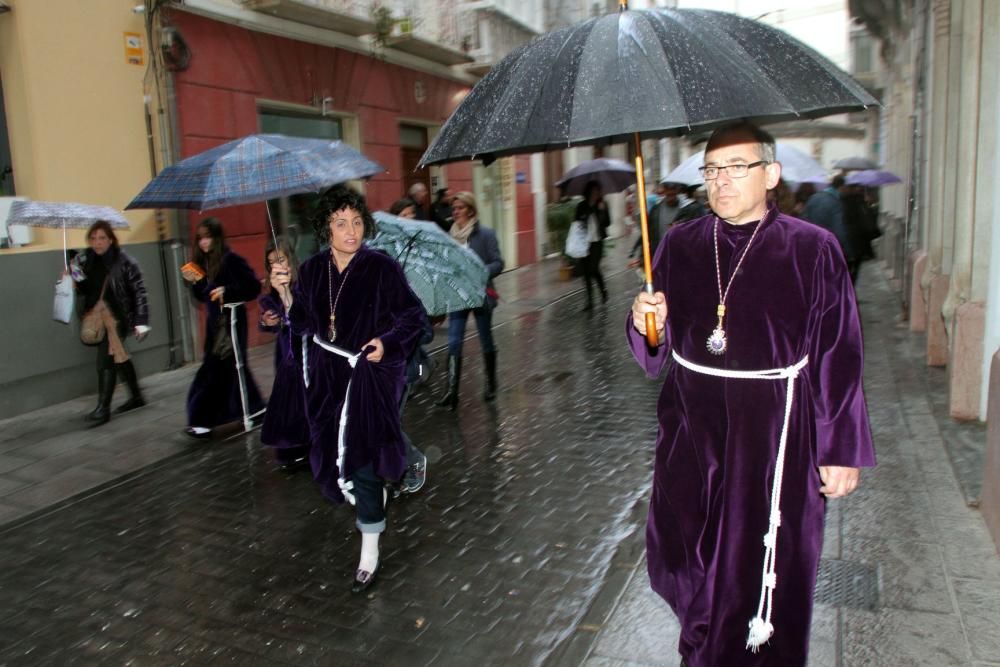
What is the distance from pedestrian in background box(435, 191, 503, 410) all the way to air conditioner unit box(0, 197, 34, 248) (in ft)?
13.2

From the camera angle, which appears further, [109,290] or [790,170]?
[109,290]

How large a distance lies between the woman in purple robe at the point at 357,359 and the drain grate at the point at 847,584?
1.98 meters

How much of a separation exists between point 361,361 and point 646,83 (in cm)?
204

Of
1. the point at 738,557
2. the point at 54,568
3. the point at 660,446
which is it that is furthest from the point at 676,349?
the point at 54,568

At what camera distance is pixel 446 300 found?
21.7 ft

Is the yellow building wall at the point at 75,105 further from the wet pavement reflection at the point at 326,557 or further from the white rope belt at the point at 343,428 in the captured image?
the white rope belt at the point at 343,428

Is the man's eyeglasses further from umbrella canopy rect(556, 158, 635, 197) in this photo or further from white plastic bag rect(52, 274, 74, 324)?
umbrella canopy rect(556, 158, 635, 197)

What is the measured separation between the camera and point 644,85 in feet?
7.85

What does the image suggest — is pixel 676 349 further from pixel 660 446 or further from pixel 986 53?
pixel 986 53

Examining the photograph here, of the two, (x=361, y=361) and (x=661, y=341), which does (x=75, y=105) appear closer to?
(x=361, y=361)

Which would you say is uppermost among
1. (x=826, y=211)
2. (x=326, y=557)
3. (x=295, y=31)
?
(x=295, y=31)

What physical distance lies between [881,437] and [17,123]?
8.00m

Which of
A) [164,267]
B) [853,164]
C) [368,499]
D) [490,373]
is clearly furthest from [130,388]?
[853,164]

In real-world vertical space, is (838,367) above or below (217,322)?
above
